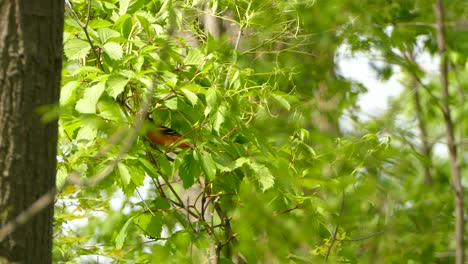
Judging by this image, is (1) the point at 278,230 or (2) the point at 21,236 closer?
(2) the point at 21,236

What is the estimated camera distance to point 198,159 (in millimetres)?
4129

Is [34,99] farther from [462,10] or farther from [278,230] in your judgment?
[462,10]

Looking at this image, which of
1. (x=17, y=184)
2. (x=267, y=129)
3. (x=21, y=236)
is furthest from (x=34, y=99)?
(x=267, y=129)

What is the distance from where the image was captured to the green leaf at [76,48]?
385cm

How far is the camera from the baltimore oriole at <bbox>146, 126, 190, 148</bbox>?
170 inches

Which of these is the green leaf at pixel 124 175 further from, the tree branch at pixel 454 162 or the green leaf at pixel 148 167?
the tree branch at pixel 454 162

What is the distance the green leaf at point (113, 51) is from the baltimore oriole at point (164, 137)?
0.57 m

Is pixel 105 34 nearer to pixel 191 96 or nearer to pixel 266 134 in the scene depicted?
pixel 191 96

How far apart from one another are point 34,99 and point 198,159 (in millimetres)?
1517

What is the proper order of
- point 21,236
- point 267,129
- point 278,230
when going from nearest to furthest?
point 21,236 < point 278,230 < point 267,129

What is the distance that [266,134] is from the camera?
4.61m

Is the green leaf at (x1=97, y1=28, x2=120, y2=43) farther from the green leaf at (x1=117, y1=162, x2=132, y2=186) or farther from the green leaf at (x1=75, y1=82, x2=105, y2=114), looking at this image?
the green leaf at (x1=117, y1=162, x2=132, y2=186)

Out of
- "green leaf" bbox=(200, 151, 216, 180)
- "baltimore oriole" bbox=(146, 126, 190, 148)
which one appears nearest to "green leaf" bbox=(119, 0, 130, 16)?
"baltimore oriole" bbox=(146, 126, 190, 148)

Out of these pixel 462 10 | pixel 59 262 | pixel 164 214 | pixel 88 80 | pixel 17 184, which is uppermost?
pixel 462 10
